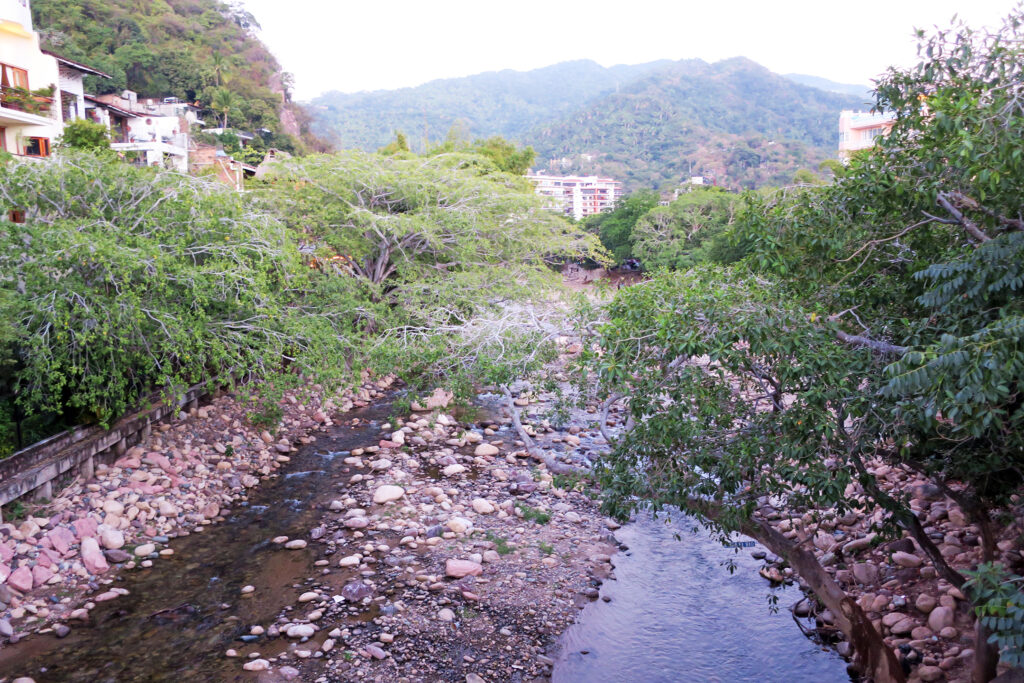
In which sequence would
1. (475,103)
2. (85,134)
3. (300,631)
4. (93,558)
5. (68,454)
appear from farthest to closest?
(475,103), (85,134), (68,454), (93,558), (300,631)

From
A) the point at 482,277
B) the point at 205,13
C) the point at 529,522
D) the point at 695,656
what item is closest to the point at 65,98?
the point at 482,277

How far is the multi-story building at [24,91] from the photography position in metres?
18.9

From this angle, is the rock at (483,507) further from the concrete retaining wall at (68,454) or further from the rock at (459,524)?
the concrete retaining wall at (68,454)

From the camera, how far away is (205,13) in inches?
2384

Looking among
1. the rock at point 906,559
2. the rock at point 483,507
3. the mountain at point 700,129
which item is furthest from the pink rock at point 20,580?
the mountain at point 700,129

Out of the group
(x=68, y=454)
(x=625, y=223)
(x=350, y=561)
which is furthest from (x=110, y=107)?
(x=350, y=561)

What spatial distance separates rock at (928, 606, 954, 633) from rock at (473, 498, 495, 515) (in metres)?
5.94

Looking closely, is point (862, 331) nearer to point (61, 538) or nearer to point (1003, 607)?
point (1003, 607)

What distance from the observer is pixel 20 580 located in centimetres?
811

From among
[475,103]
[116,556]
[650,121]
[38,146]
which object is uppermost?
[475,103]

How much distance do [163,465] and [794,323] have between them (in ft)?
33.6

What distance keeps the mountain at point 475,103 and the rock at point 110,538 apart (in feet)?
257

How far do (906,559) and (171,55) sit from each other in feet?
172

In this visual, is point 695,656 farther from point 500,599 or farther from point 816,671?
point 500,599
